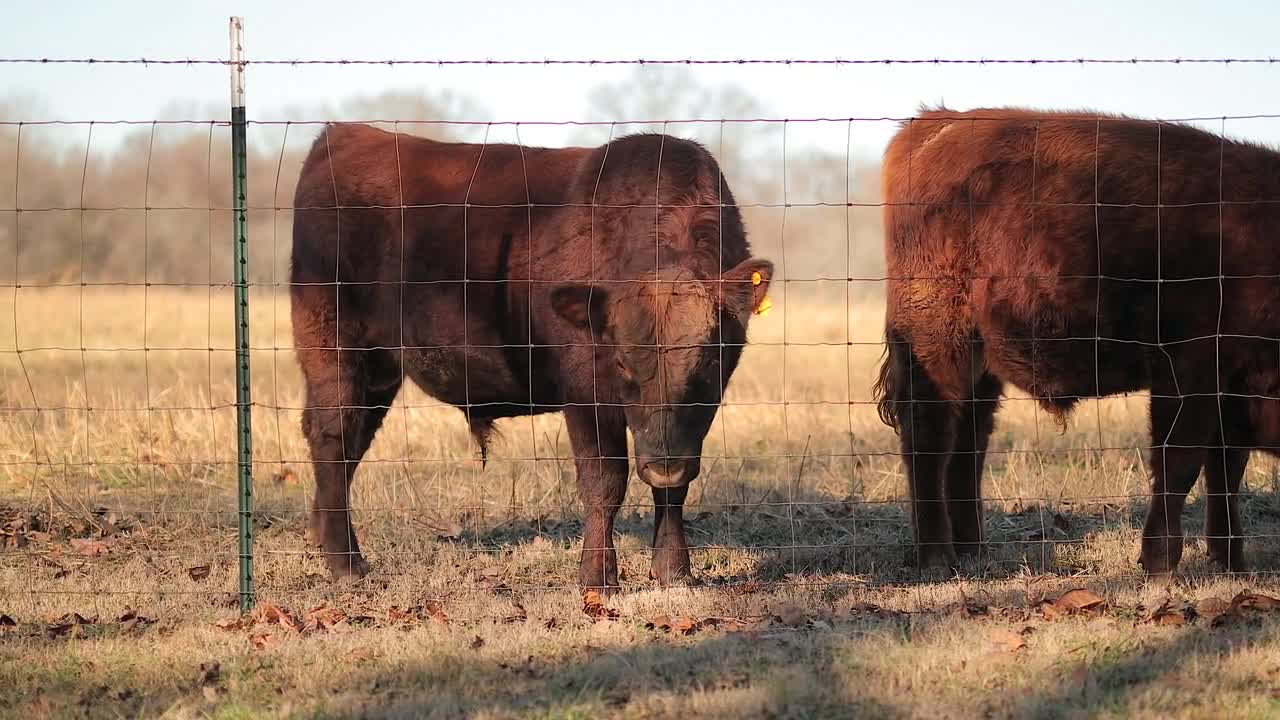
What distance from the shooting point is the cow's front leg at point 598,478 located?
263 inches

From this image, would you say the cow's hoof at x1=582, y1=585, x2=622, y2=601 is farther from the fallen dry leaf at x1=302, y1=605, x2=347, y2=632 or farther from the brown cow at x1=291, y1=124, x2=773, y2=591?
the fallen dry leaf at x1=302, y1=605, x2=347, y2=632

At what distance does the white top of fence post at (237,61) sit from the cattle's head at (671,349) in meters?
1.75

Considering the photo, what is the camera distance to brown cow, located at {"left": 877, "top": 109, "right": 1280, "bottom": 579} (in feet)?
21.6

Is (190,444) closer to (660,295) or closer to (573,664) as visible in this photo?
(660,295)

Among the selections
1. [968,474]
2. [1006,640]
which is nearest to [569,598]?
[1006,640]

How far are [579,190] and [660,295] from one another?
1065 millimetres

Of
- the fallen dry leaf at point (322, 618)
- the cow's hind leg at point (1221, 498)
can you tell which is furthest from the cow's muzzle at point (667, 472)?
the cow's hind leg at point (1221, 498)

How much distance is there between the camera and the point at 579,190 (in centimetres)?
709

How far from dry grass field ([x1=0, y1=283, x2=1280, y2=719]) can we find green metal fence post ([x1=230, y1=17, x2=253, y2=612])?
202 millimetres

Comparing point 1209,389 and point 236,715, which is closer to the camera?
point 236,715

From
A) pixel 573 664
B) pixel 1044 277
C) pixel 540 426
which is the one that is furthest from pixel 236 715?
pixel 540 426

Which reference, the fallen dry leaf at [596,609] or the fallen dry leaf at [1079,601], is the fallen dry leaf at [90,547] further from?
the fallen dry leaf at [1079,601]

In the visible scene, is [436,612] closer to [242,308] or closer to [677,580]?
[677,580]

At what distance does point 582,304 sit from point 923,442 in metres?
2.38
